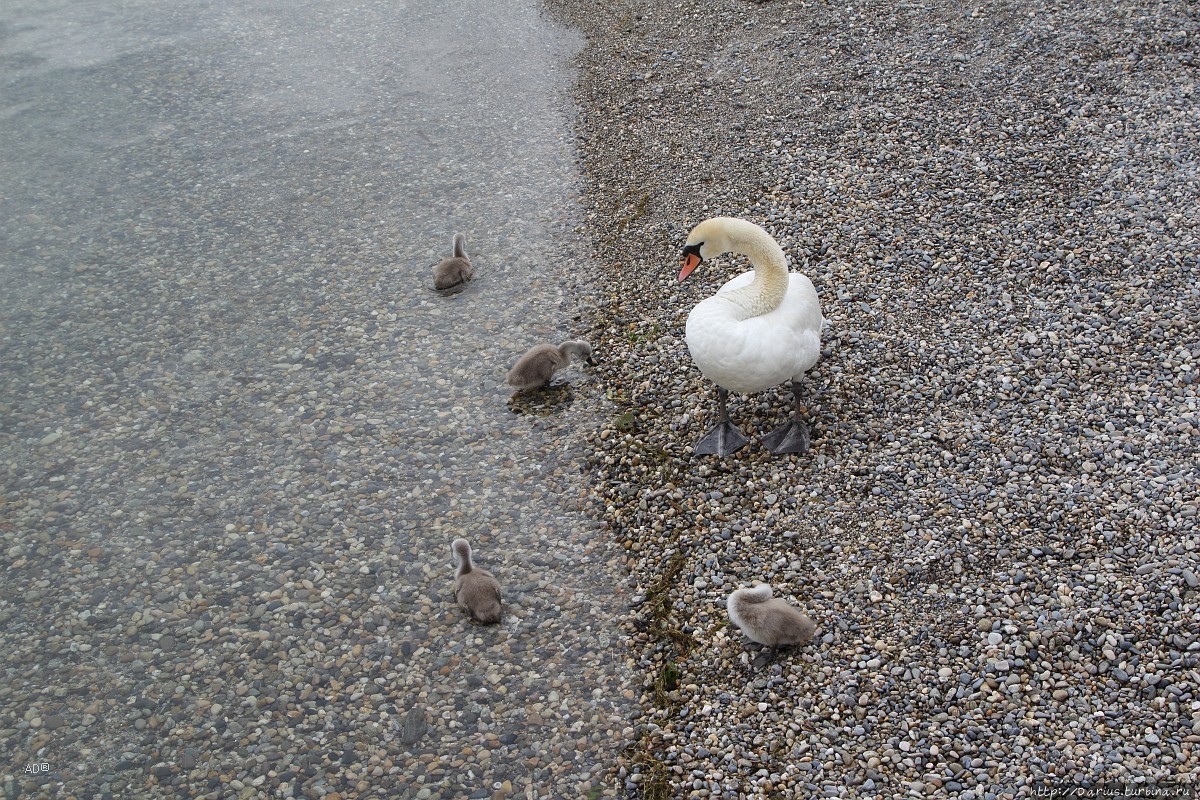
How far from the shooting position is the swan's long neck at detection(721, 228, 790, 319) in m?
6.47

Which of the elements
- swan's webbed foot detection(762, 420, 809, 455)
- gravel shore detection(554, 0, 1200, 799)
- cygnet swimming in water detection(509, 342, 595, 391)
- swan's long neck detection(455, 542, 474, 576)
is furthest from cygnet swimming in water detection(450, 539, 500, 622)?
→ swan's webbed foot detection(762, 420, 809, 455)

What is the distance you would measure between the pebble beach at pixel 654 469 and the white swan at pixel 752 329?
0.87 feet

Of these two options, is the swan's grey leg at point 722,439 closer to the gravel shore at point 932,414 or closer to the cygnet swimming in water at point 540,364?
the gravel shore at point 932,414

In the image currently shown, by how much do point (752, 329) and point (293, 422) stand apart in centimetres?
373

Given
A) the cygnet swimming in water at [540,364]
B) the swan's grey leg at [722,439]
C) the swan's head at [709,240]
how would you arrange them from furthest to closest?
the cygnet swimming in water at [540,364]
the swan's grey leg at [722,439]
the swan's head at [709,240]

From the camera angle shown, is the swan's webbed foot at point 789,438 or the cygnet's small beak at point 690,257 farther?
the cygnet's small beak at point 690,257

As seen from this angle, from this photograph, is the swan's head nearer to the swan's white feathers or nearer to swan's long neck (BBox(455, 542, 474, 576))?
the swan's white feathers

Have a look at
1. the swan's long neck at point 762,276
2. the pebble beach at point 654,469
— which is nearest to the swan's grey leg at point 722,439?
the pebble beach at point 654,469

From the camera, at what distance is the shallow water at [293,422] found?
5508 mm

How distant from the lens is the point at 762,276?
6.56m

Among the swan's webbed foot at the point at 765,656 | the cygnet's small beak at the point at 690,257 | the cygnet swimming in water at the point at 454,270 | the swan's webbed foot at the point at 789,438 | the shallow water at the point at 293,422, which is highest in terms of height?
the cygnet's small beak at the point at 690,257

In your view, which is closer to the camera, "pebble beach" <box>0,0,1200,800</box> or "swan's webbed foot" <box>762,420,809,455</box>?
"pebble beach" <box>0,0,1200,800</box>

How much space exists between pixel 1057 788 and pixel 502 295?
6220mm

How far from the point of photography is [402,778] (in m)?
5.16
